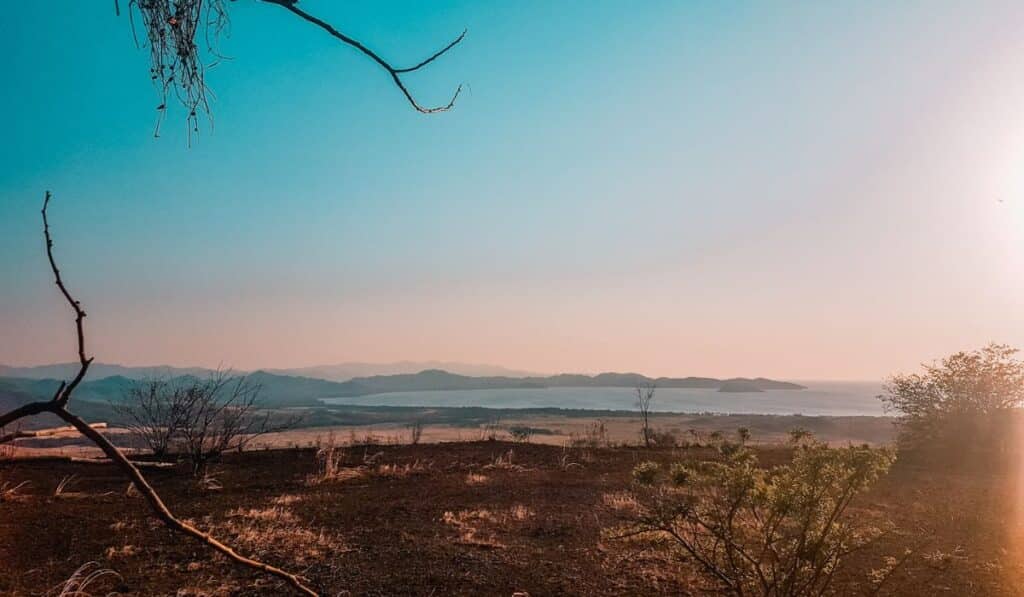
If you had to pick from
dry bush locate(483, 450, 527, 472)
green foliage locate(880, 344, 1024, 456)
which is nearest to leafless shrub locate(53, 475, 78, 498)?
dry bush locate(483, 450, 527, 472)

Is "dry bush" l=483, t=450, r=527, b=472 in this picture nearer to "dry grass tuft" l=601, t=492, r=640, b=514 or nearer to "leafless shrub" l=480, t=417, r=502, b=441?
"dry grass tuft" l=601, t=492, r=640, b=514

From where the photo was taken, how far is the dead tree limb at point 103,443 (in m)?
0.61

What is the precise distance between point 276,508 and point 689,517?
19.2 feet

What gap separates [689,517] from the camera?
4199mm

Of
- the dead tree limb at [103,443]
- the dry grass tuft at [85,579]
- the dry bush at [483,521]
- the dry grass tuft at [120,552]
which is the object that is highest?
the dead tree limb at [103,443]

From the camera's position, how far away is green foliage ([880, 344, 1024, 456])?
13875 mm

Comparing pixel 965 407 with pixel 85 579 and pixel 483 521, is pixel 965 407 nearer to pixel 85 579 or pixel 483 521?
pixel 483 521

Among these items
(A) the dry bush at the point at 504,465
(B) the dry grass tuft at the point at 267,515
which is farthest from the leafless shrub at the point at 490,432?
(B) the dry grass tuft at the point at 267,515

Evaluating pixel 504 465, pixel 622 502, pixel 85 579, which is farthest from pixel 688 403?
pixel 85 579

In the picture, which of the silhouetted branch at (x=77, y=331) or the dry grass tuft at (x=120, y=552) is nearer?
the silhouetted branch at (x=77, y=331)

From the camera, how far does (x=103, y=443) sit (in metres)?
0.65

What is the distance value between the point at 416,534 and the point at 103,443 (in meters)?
6.72

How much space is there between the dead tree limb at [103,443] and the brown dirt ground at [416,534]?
8.09ft

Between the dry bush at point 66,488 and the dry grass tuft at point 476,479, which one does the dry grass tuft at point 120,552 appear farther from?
the dry grass tuft at point 476,479
